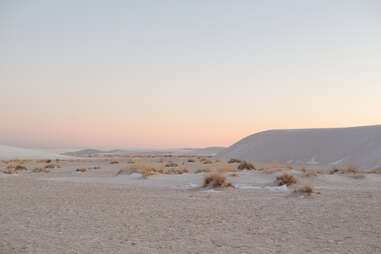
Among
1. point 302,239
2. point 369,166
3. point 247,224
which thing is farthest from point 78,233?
point 369,166

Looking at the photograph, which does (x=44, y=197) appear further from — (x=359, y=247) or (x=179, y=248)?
(x=359, y=247)

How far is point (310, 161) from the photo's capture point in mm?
49281

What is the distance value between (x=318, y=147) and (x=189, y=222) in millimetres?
47415

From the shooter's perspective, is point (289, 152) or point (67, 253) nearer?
point (67, 253)

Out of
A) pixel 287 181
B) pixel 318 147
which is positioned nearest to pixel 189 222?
pixel 287 181

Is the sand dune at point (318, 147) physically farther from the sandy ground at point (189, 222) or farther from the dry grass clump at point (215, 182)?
the sandy ground at point (189, 222)

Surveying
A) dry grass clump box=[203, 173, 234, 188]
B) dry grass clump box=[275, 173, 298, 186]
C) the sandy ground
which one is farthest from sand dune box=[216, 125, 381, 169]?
the sandy ground

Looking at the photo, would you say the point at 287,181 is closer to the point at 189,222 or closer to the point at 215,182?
the point at 215,182

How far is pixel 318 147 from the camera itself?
53.3m

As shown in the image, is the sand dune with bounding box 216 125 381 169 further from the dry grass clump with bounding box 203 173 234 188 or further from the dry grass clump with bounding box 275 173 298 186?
the dry grass clump with bounding box 203 173 234 188

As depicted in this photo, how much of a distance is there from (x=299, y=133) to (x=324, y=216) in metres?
53.0

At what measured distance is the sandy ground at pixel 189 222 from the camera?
21.5ft

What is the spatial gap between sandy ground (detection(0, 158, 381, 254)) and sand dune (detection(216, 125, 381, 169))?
96.2 ft

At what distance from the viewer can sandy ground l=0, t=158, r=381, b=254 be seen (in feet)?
21.5
